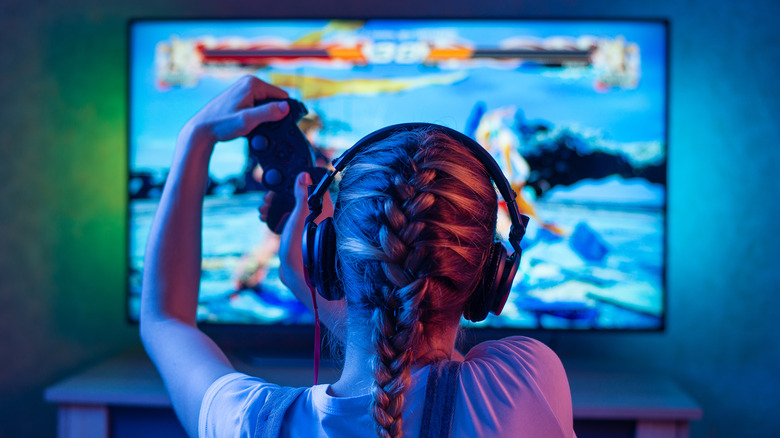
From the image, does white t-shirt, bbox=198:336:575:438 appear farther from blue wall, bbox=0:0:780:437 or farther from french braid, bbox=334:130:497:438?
blue wall, bbox=0:0:780:437

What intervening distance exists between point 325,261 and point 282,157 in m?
0.27

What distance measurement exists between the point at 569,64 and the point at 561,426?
153 cm

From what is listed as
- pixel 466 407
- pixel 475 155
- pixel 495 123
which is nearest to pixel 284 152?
pixel 475 155

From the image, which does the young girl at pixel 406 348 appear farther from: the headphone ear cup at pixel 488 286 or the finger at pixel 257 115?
the finger at pixel 257 115

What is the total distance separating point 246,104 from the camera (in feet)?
2.74

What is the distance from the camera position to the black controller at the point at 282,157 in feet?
2.97

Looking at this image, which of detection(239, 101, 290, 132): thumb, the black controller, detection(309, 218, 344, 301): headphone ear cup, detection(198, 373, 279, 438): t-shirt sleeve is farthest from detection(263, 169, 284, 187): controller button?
detection(198, 373, 279, 438): t-shirt sleeve

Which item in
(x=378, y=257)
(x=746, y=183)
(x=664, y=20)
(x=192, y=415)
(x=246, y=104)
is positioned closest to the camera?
(x=378, y=257)

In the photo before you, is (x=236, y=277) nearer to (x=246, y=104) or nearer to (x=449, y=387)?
(x=246, y=104)

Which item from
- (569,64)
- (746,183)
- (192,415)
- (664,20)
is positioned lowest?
(192,415)

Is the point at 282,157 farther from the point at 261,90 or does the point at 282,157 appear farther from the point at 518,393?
the point at 518,393

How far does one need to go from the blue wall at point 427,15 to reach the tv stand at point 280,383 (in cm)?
36

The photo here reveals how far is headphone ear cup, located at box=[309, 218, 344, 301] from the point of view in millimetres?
707

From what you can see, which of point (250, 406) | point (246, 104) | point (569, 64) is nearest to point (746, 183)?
point (569, 64)
